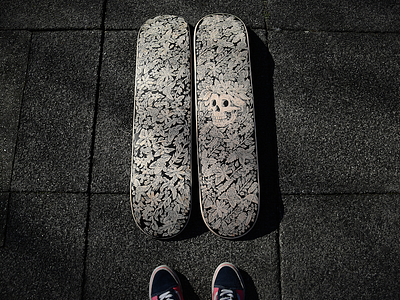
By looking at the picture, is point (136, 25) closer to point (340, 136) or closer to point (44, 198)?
point (44, 198)

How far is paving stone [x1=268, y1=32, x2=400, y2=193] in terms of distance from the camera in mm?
1635

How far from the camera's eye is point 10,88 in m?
1.76

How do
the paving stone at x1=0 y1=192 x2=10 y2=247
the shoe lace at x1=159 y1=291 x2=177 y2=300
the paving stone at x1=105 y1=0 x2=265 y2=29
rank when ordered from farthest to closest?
the paving stone at x1=105 y1=0 x2=265 y2=29 < the paving stone at x1=0 y1=192 x2=10 y2=247 < the shoe lace at x1=159 y1=291 x2=177 y2=300

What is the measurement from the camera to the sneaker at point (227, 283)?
4.82 ft

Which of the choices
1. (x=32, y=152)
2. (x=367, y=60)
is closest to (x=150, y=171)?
(x=32, y=152)

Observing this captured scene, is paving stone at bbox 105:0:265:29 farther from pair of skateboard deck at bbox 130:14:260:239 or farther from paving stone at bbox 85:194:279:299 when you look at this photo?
paving stone at bbox 85:194:279:299

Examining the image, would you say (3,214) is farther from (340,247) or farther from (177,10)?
(340,247)

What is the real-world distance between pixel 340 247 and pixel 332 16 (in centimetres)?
167

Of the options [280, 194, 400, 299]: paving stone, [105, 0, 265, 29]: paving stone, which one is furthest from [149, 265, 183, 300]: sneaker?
[105, 0, 265, 29]: paving stone

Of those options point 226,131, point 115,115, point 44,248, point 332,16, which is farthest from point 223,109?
point 44,248

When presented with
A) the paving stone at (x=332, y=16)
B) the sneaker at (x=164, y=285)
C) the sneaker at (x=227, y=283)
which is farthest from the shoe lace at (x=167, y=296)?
the paving stone at (x=332, y=16)

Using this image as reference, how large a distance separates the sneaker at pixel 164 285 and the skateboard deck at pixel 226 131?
391 mm

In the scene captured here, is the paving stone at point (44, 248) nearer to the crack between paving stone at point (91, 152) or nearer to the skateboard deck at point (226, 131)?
the crack between paving stone at point (91, 152)

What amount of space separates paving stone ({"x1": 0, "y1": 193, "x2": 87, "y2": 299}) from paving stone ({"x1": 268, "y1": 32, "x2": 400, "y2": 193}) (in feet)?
4.58
